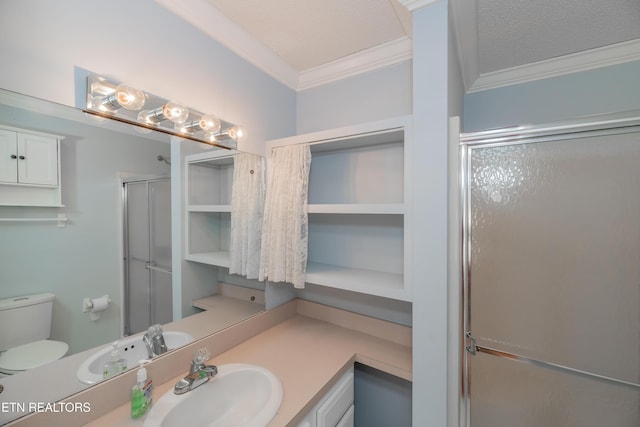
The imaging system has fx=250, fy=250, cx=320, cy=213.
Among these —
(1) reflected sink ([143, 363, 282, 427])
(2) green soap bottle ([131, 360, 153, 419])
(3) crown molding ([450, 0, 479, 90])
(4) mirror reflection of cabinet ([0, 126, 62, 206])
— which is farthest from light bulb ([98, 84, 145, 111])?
(3) crown molding ([450, 0, 479, 90])

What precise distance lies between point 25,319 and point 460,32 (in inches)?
77.8

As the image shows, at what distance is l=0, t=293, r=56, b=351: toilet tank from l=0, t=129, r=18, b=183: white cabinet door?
35 centimetres

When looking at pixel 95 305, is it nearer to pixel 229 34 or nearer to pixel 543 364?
pixel 229 34

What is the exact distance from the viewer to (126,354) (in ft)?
3.22

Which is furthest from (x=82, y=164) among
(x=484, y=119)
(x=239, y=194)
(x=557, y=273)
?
(x=484, y=119)

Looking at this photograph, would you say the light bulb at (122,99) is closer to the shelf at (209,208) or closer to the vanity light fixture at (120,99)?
the vanity light fixture at (120,99)

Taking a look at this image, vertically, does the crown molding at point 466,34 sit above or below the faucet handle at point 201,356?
above

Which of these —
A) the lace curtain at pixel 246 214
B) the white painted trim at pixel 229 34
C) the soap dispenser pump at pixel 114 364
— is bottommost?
the soap dispenser pump at pixel 114 364

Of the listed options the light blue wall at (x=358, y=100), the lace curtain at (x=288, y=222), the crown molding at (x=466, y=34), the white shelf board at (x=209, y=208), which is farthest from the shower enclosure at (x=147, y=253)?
the crown molding at (x=466, y=34)

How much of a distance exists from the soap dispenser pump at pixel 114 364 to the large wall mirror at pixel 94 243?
33 mm

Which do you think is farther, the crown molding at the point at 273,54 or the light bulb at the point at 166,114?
the crown molding at the point at 273,54

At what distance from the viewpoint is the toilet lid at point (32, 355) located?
72 cm

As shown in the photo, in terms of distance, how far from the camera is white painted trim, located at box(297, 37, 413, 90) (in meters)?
1.45

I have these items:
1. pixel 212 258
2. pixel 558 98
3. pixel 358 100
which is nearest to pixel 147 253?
pixel 212 258
